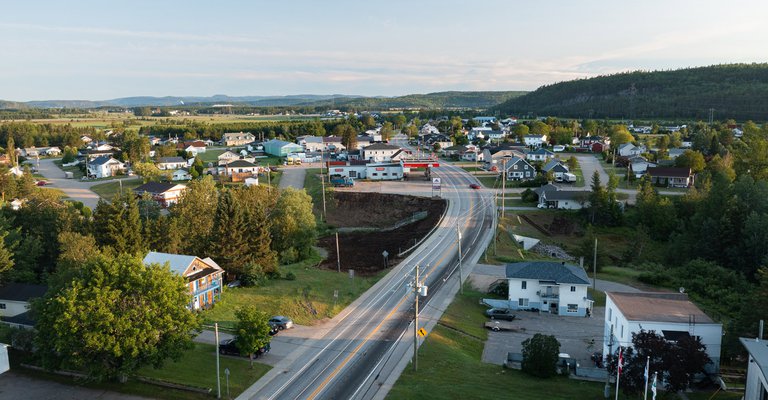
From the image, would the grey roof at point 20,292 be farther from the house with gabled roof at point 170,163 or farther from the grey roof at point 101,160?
the house with gabled roof at point 170,163

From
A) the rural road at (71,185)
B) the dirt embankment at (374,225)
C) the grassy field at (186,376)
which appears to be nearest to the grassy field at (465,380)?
the grassy field at (186,376)

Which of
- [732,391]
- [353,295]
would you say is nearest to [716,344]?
[732,391]

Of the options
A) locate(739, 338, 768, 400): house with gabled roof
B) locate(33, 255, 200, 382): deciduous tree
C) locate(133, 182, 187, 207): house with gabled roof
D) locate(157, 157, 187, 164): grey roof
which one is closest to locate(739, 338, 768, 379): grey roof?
locate(739, 338, 768, 400): house with gabled roof

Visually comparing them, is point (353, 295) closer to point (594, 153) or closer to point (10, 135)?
point (594, 153)

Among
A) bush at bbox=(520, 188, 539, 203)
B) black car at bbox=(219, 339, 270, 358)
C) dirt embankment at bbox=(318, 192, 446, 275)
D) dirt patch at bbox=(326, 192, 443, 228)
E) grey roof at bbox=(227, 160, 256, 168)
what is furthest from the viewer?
grey roof at bbox=(227, 160, 256, 168)

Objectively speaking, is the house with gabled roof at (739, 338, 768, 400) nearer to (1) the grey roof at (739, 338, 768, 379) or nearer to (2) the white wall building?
(1) the grey roof at (739, 338, 768, 379)

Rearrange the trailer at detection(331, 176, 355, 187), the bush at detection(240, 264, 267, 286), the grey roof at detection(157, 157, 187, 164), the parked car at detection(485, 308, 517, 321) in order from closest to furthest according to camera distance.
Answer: the parked car at detection(485, 308, 517, 321), the bush at detection(240, 264, 267, 286), the trailer at detection(331, 176, 355, 187), the grey roof at detection(157, 157, 187, 164)
